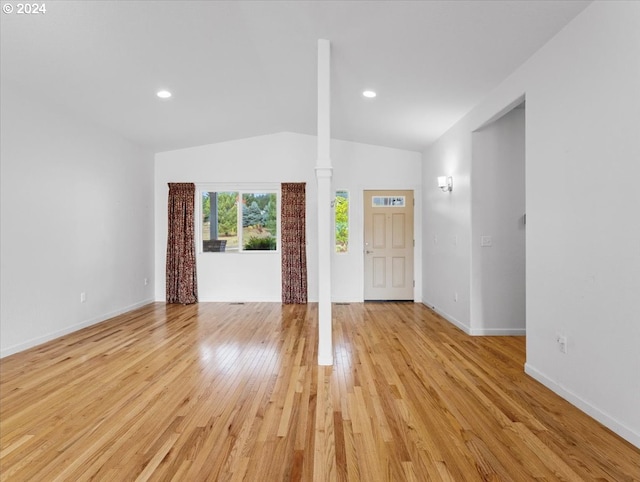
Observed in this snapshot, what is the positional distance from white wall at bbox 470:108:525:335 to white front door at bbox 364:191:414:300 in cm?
213

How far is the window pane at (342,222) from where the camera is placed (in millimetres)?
6285

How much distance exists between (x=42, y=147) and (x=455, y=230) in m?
4.96

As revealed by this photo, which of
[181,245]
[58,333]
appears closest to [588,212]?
[58,333]

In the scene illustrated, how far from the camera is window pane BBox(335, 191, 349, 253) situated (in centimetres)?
629

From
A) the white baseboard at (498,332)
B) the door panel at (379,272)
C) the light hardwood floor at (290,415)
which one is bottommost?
the light hardwood floor at (290,415)

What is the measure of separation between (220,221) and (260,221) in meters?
0.73

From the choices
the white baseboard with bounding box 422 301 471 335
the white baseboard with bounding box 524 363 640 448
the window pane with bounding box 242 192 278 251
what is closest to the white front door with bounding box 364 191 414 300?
the white baseboard with bounding box 422 301 471 335

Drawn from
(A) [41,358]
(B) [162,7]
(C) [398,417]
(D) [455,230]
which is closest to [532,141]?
(D) [455,230]

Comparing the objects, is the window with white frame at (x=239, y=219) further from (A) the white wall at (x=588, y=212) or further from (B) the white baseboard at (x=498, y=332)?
(A) the white wall at (x=588, y=212)

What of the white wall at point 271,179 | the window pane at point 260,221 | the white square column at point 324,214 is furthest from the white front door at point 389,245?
the white square column at point 324,214

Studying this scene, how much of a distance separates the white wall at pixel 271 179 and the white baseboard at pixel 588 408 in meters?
3.60

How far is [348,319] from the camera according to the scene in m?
5.02

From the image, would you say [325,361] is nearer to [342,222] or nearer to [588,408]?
[588,408]

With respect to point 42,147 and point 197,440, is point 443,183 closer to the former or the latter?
point 197,440
